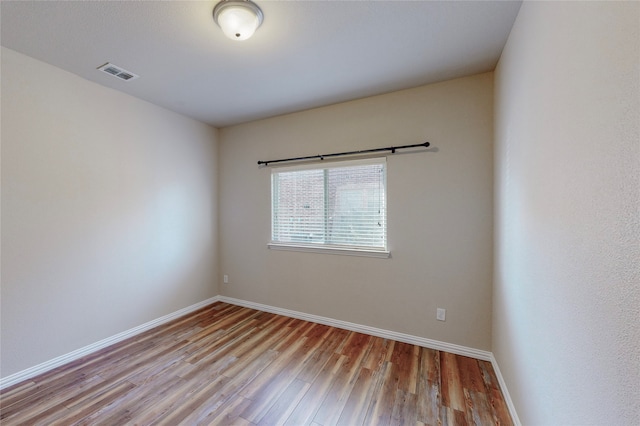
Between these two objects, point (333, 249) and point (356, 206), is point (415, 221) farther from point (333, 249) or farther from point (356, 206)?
point (333, 249)

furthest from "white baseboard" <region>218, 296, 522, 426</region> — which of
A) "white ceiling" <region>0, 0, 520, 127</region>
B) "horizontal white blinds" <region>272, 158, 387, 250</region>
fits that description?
"white ceiling" <region>0, 0, 520, 127</region>

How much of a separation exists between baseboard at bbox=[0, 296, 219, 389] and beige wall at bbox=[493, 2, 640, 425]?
11.3 ft

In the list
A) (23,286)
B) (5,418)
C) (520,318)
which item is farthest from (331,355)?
(23,286)

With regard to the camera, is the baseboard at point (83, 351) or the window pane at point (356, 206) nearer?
the baseboard at point (83, 351)

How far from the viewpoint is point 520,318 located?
1521 millimetres

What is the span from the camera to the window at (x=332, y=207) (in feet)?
9.05

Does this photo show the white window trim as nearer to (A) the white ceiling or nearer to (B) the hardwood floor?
(B) the hardwood floor

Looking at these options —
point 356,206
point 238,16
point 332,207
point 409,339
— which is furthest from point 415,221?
point 238,16

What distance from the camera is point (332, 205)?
3.01 meters

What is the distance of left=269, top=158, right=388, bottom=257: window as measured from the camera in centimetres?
276

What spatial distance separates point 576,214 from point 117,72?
10.9ft

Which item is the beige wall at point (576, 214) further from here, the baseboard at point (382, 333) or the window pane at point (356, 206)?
→ the window pane at point (356, 206)

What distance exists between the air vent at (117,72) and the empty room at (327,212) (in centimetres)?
3

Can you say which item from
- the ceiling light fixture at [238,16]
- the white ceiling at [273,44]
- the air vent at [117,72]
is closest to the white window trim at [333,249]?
the white ceiling at [273,44]
